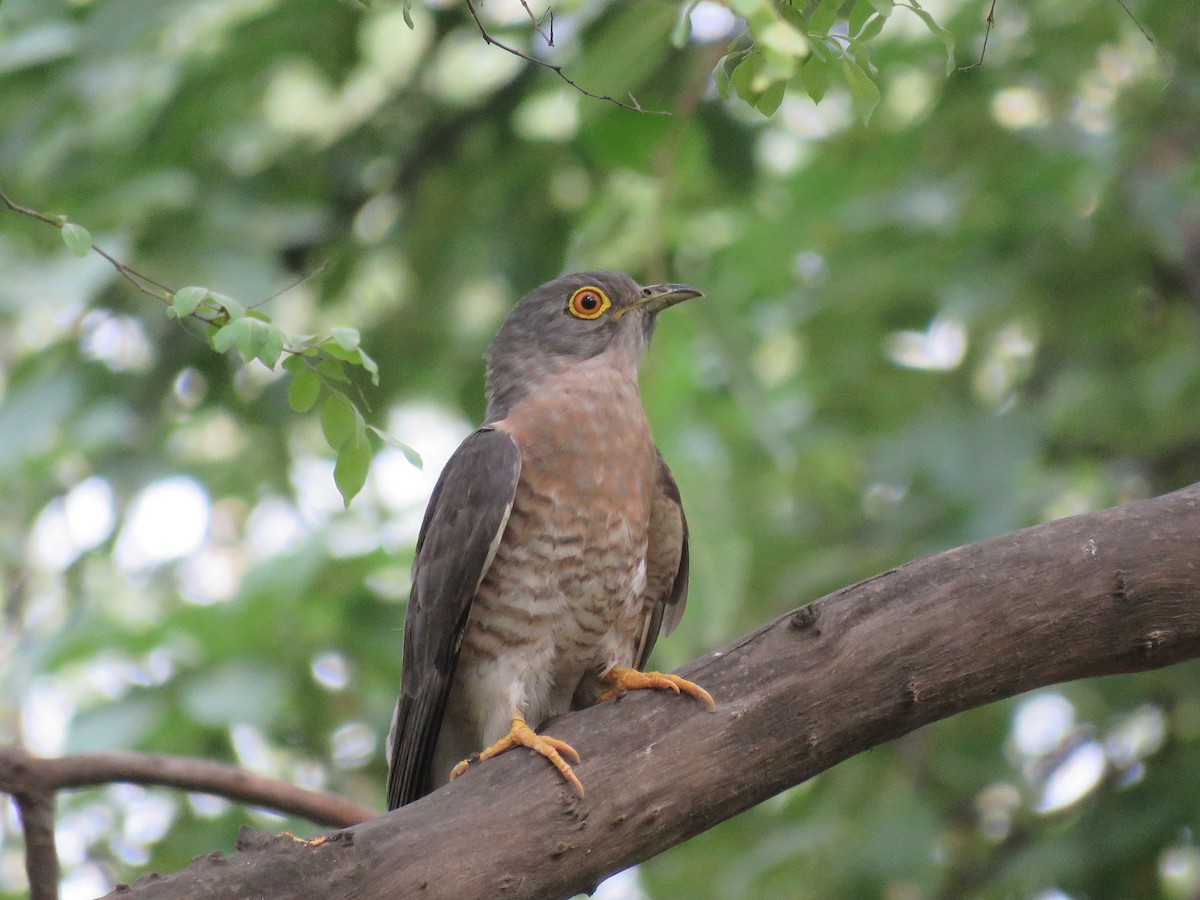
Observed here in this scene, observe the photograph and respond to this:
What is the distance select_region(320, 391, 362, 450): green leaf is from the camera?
99.7 inches

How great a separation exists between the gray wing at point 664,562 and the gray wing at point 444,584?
53 centimetres

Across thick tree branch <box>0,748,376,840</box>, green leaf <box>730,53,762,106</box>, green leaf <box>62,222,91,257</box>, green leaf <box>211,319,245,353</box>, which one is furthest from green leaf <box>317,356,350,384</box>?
thick tree branch <box>0,748,376,840</box>

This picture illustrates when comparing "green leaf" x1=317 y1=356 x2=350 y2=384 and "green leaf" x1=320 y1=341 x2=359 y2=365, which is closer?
"green leaf" x1=320 y1=341 x2=359 y2=365

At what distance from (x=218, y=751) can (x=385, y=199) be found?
262 cm

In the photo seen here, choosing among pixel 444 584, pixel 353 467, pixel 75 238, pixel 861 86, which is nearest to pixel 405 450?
pixel 353 467

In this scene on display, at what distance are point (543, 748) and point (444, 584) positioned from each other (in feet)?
2.85

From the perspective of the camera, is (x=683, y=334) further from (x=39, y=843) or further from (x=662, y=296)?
(x=39, y=843)

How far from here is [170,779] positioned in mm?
3758

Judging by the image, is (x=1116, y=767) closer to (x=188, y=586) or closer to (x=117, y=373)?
(x=117, y=373)

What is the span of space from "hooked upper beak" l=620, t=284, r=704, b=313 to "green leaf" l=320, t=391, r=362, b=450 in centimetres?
210

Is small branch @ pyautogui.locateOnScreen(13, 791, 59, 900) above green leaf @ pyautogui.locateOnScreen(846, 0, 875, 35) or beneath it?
beneath

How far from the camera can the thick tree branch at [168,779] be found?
3.49 metres

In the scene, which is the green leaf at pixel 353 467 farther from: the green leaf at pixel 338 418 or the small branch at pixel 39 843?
the small branch at pixel 39 843

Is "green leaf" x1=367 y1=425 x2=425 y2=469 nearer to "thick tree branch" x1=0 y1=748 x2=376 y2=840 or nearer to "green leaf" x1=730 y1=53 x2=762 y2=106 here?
"green leaf" x1=730 y1=53 x2=762 y2=106
